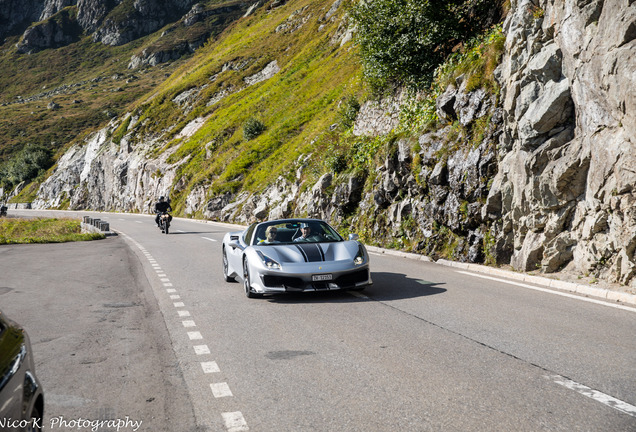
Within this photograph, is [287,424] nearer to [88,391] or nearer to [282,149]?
[88,391]

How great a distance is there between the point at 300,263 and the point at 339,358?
3.51 meters

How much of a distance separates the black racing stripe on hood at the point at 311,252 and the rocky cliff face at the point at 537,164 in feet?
16.1

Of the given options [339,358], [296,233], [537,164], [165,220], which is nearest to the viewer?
[339,358]

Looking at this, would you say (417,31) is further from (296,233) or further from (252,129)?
(252,129)

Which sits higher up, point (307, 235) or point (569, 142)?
point (569, 142)

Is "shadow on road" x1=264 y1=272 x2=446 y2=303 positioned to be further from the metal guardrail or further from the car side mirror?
the metal guardrail

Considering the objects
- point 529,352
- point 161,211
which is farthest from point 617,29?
point 161,211

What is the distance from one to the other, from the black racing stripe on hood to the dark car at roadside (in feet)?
20.4

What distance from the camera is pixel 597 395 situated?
4.41 metres

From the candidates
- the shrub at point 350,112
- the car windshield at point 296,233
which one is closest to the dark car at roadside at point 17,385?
the car windshield at point 296,233

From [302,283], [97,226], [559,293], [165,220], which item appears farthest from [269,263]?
[97,226]

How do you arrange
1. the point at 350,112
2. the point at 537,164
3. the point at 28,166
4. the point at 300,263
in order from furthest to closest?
the point at 28,166 → the point at 350,112 → the point at 537,164 → the point at 300,263

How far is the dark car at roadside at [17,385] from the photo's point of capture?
2594mm

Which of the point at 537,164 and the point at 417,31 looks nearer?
the point at 537,164
